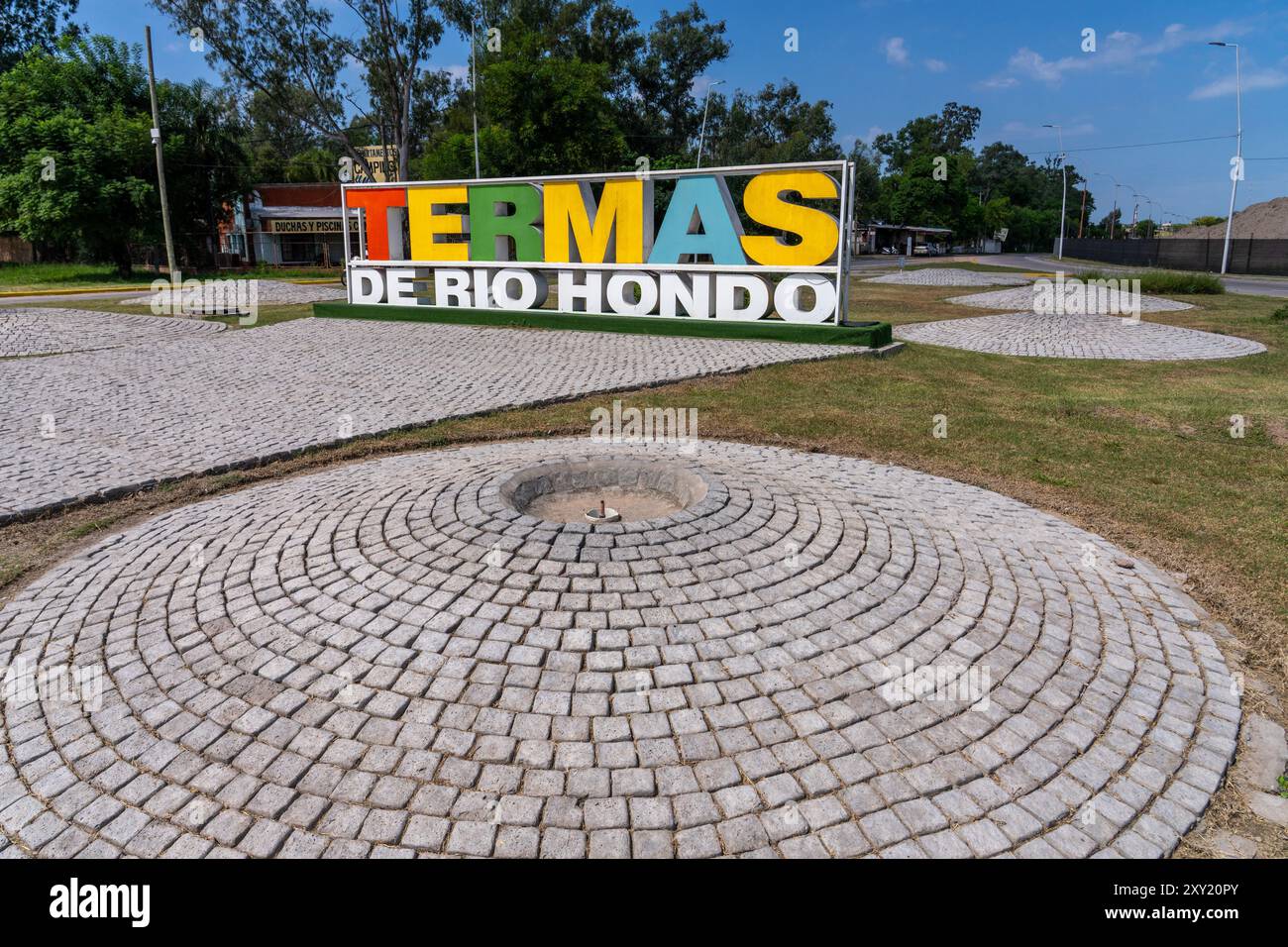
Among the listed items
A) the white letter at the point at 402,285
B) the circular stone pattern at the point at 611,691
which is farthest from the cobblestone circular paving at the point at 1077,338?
the white letter at the point at 402,285

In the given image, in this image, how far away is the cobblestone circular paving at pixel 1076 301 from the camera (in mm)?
21641

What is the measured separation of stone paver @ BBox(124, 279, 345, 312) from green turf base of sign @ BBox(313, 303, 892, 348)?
3266mm

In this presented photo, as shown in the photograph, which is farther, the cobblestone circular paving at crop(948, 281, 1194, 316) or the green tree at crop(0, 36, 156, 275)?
the green tree at crop(0, 36, 156, 275)

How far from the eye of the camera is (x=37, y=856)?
2.90 meters

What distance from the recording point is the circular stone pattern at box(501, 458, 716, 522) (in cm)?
600

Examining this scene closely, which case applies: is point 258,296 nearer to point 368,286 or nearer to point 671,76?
point 368,286

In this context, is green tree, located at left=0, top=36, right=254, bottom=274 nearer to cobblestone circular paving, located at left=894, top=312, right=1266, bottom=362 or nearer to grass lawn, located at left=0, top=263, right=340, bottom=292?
grass lawn, located at left=0, top=263, right=340, bottom=292

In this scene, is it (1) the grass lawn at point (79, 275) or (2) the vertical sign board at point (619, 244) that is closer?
(2) the vertical sign board at point (619, 244)

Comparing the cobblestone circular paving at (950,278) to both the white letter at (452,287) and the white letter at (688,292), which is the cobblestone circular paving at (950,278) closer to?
the white letter at (688,292)

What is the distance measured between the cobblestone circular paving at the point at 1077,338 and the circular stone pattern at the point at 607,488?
11.6 meters

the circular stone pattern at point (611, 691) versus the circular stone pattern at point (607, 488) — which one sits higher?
the circular stone pattern at point (607, 488)

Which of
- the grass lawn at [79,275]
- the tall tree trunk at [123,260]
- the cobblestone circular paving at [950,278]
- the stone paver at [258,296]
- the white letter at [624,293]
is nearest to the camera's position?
the white letter at [624,293]

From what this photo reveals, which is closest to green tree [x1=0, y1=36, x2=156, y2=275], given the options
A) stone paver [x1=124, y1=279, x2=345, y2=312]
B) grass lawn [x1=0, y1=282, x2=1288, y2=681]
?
stone paver [x1=124, y1=279, x2=345, y2=312]

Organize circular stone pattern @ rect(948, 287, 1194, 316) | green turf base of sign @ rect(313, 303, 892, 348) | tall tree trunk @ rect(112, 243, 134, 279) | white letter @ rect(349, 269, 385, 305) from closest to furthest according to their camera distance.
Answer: green turf base of sign @ rect(313, 303, 892, 348), white letter @ rect(349, 269, 385, 305), circular stone pattern @ rect(948, 287, 1194, 316), tall tree trunk @ rect(112, 243, 134, 279)
